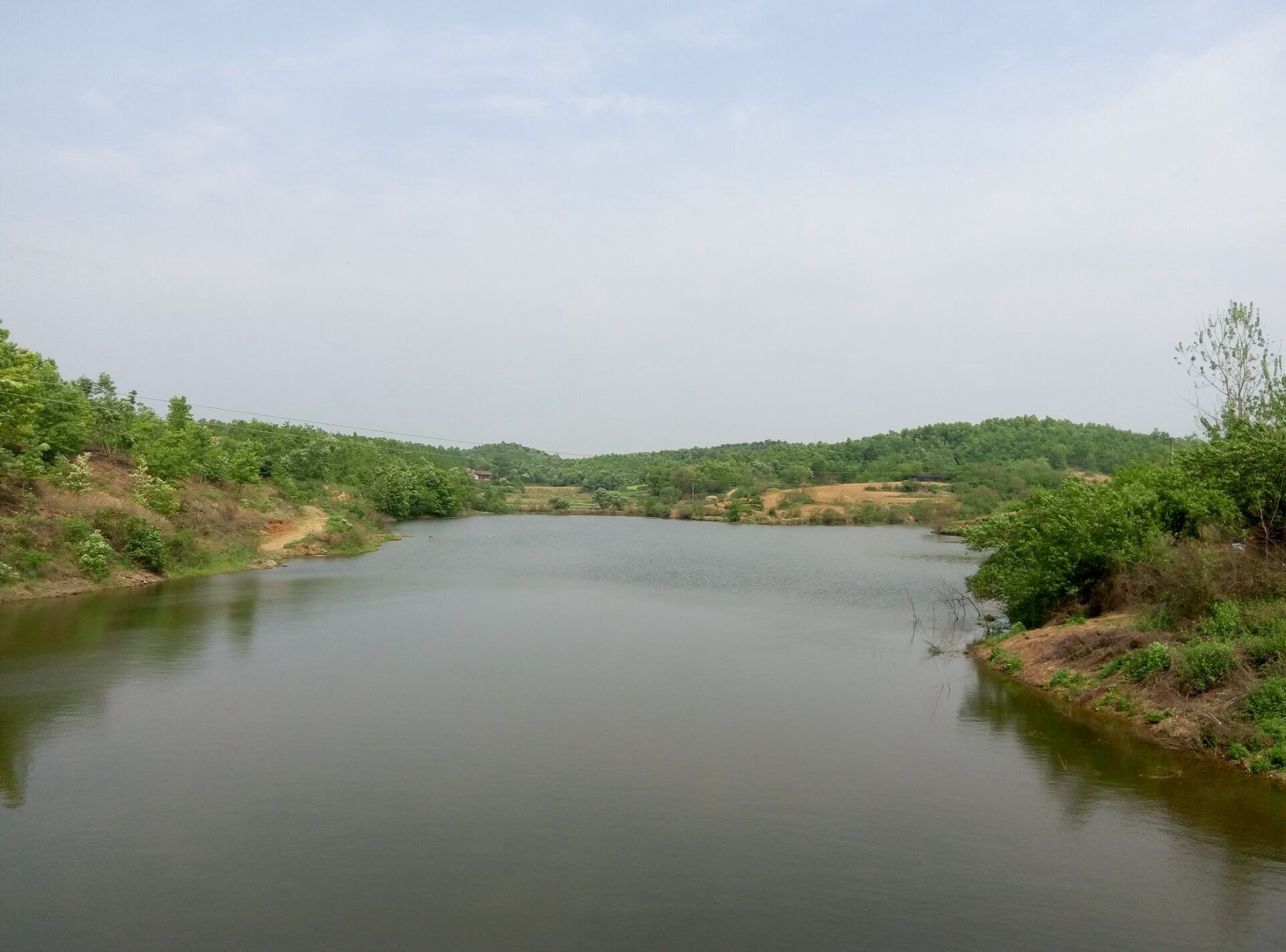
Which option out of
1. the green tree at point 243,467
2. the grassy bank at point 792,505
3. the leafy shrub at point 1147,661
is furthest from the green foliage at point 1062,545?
the grassy bank at point 792,505

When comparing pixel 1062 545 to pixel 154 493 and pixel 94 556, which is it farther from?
pixel 154 493

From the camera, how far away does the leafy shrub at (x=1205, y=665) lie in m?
15.1

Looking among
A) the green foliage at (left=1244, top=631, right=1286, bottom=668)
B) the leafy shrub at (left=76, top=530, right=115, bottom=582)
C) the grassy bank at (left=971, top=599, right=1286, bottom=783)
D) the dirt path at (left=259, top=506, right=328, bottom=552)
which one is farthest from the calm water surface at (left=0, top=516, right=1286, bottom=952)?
the dirt path at (left=259, top=506, right=328, bottom=552)

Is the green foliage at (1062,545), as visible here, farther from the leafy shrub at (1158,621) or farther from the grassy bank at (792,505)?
the grassy bank at (792,505)

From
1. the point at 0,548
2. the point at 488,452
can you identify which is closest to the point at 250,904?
the point at 0,548

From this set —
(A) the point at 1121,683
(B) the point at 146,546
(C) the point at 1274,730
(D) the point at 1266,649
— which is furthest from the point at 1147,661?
(B) the point at 146,546

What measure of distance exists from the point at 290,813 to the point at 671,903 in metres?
5.70

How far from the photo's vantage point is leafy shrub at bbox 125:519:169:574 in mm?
32656

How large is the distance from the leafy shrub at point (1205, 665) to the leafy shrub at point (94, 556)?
105 ft

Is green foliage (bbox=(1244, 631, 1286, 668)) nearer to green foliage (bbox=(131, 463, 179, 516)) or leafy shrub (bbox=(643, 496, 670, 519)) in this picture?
green foliage (bbox=(131, 463, 179, 516))

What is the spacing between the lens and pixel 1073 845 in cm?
1162

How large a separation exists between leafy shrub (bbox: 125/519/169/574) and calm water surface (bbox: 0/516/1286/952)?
8.05 meters

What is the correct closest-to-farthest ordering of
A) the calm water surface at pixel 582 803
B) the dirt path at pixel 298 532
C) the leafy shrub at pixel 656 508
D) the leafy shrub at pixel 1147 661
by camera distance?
the calm water surface at pixel 582 803 → the leafy shrub at pixel 1147 661 → the dirt path at pixel 298 532 → the leafy shrub at pixel 656 508

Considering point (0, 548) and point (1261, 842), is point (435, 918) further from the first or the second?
point (0, 548)
